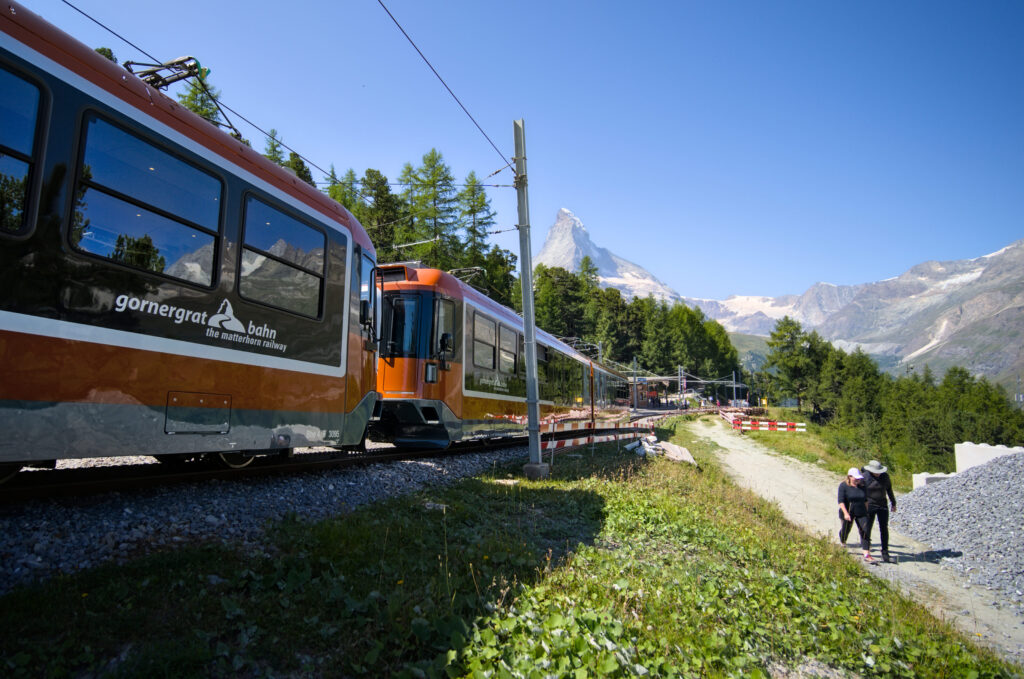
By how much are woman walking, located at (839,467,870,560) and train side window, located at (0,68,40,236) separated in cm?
1294

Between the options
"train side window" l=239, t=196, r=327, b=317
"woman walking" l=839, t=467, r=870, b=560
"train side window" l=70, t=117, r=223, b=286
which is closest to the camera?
"train side window" l=70, t=117, r=223, b=286

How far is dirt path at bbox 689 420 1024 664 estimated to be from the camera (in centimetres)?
773

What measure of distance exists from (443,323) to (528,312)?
5.63ft

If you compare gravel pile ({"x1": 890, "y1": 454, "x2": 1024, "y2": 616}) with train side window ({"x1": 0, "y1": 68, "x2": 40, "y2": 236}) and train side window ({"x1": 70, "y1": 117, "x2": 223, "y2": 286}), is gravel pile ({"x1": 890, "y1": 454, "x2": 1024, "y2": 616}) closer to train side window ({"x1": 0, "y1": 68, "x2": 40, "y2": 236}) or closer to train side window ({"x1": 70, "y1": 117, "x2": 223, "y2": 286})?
train side window ({"x1": 70, "y1": 117, "x2": 223, "y2": 286})

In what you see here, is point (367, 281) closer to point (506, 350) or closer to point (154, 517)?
point (154, 517)

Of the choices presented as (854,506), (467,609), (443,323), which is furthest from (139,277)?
(854,506)

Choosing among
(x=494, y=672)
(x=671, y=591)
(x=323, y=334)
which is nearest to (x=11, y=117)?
(x=323, y=334)

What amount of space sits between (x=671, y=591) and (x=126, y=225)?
18.3ft

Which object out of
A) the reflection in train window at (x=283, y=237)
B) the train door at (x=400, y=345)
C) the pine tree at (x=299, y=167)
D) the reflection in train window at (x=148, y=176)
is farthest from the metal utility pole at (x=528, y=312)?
the pine tree at (x=299, y=167)

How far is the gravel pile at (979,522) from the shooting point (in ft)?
36.0

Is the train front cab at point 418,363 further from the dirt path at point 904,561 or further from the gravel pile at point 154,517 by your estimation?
the dirt path at point 904,561

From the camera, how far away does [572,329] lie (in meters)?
79.8

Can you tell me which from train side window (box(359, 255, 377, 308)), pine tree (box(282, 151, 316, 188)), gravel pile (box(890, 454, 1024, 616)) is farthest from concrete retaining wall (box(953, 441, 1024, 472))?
pine tree (box(282, 151, 316, 188))

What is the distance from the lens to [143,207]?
4582 millimetres
